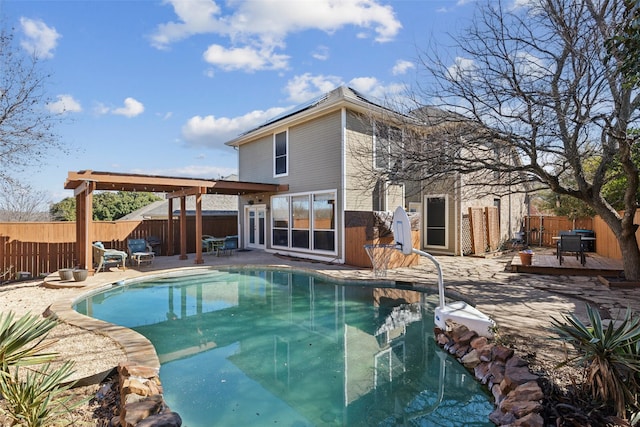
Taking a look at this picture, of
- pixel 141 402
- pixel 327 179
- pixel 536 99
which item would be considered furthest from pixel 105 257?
pixel 536 99

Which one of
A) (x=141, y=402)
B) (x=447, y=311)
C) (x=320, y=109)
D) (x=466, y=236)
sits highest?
(x=320, y=109)

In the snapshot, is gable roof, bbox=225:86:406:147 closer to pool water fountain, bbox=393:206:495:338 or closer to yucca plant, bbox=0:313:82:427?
pool water fountain, bbox=393:206:495:338

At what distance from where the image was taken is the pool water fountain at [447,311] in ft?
16.1

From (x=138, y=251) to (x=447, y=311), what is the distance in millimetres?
12146

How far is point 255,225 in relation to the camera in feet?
54.5

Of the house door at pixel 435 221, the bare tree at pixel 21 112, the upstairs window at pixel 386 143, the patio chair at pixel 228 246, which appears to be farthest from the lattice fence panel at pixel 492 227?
the bare tree at pixel 21 112

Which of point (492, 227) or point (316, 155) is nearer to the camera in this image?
point (316, 155)

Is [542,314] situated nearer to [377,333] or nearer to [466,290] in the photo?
[466,290]

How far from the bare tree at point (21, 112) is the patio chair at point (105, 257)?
3.11m

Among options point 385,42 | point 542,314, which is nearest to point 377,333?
point 542,314

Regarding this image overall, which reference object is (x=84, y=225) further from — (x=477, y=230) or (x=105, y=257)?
(x=477, y=230)

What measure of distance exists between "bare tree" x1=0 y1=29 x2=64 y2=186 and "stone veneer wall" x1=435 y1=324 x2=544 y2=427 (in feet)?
35.6

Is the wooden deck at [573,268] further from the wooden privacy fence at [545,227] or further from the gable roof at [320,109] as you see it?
the wooden privacy fence at [545,227]

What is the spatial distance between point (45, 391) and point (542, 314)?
6840 mm
